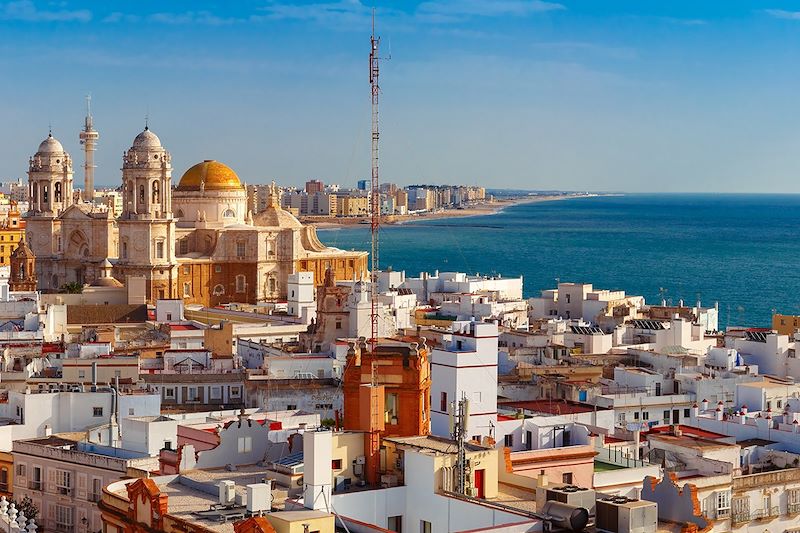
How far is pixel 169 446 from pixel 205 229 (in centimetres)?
3845

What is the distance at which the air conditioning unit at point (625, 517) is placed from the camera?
47.2ft

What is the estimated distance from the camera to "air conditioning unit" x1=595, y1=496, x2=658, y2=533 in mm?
14391

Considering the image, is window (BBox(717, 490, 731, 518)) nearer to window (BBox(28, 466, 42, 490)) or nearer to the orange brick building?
the orange brick building

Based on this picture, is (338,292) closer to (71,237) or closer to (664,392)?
(664,392)

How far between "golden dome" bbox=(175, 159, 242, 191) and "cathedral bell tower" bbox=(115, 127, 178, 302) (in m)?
6.18

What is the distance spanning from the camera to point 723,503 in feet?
Answer: 67.4

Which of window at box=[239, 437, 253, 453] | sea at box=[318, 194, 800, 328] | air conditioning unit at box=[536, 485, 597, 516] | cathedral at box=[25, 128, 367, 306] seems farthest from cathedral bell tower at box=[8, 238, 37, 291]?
air conditioning unit at box=[536, 485, 597, 516]

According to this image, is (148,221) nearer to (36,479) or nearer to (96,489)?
(36,479)

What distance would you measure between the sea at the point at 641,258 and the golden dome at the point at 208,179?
16.1 meters

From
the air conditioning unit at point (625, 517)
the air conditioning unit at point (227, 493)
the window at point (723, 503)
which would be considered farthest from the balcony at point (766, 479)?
the air conditioning unit at point (227, 493)

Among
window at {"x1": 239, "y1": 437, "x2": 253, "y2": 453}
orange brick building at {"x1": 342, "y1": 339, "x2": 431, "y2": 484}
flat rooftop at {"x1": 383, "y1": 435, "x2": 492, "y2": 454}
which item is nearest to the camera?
flat rooftop at {"x1": 383, "y1": 435, "x2": 492, "y2": 454}

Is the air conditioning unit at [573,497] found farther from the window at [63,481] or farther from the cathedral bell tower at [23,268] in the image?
the cathedral bell tower at [23,268]

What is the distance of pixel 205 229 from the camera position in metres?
60.2

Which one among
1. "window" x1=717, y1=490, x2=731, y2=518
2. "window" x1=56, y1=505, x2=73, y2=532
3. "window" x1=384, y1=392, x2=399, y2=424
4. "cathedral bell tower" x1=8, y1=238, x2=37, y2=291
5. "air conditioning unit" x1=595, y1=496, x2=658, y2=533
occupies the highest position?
"cathedral bell tower" x1=8, y1=238, x2=37, y2=291
